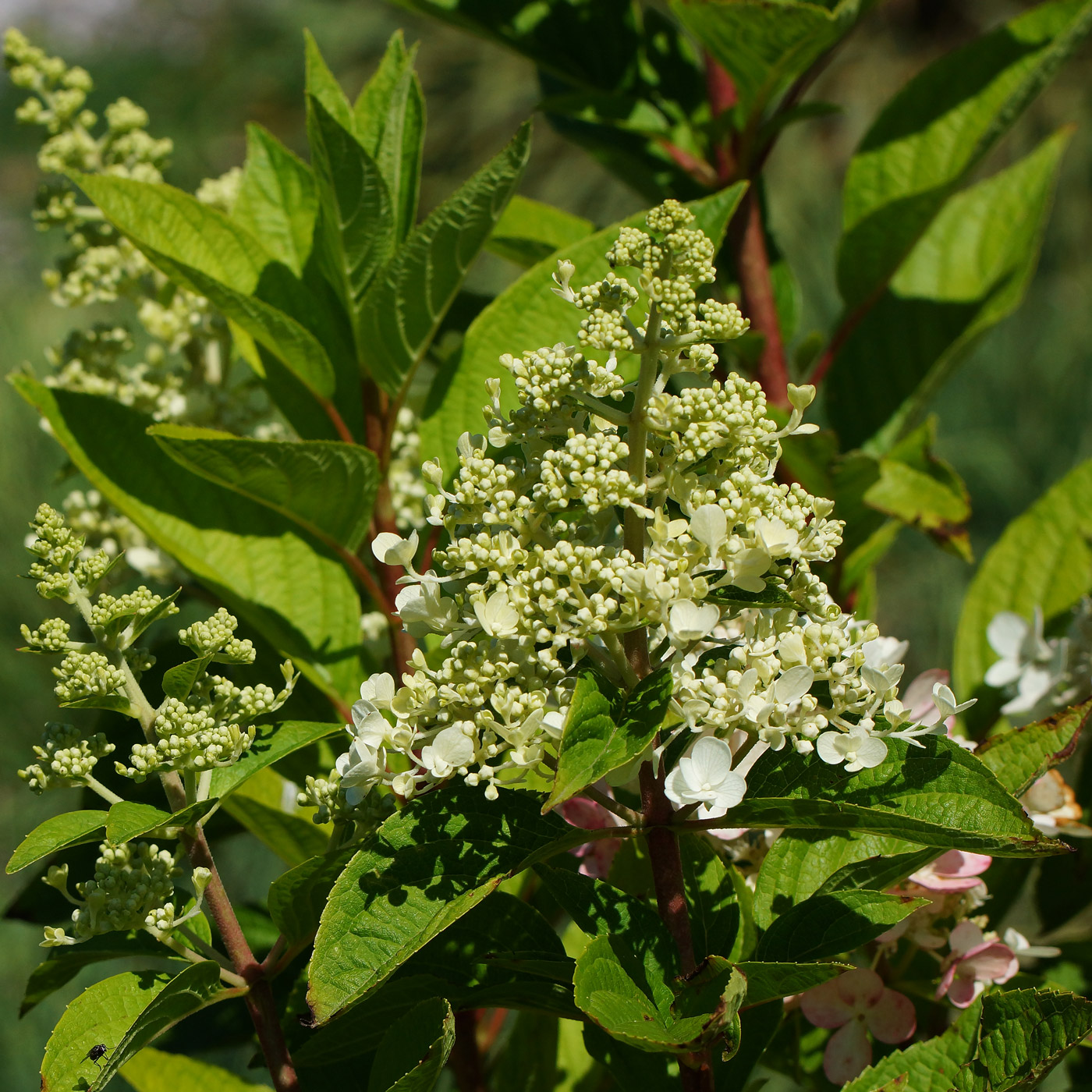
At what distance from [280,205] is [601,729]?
1.91ft

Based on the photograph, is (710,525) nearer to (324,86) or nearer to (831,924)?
(831,924)

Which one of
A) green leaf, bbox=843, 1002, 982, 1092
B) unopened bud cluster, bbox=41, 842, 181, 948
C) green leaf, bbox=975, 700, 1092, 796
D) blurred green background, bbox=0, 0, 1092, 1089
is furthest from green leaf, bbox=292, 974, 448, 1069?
blurred green background, bbox=0, 0, 1092, 1089

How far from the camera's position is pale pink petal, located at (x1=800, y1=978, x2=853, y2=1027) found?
65 cm

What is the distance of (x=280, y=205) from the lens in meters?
0.87

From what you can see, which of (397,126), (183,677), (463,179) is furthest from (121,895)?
(463,179)

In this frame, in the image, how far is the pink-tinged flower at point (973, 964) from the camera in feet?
2.16

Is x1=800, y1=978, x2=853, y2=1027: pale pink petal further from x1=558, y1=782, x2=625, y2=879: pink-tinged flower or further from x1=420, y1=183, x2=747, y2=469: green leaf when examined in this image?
x1=420, y1=183, x2=747, y2=469: green leaf

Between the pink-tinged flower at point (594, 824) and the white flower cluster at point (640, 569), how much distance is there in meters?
0.14

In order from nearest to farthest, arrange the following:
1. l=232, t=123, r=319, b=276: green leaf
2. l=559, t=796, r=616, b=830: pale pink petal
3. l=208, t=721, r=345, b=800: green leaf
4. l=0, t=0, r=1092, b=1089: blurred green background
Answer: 1. l=208, t=721, r=345, b=800: green leaf
2. l=559, t=796, r=616, b=830: pale pink petal
3. l=232, t=123, r=319, b=276: green leaf
4. l=0, t=0, r=1092, b=1089: blurred green background

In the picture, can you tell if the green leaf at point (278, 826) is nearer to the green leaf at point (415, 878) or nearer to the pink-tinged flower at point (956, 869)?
the green leaf at point (415, 878)

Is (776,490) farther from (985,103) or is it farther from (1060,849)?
(985,103)

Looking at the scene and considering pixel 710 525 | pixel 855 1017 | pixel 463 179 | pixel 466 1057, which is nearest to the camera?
pixel 710 525

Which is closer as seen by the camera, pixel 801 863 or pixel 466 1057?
pixel 801 863

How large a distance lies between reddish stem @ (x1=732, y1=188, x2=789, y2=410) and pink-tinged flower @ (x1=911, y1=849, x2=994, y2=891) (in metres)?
0.42
